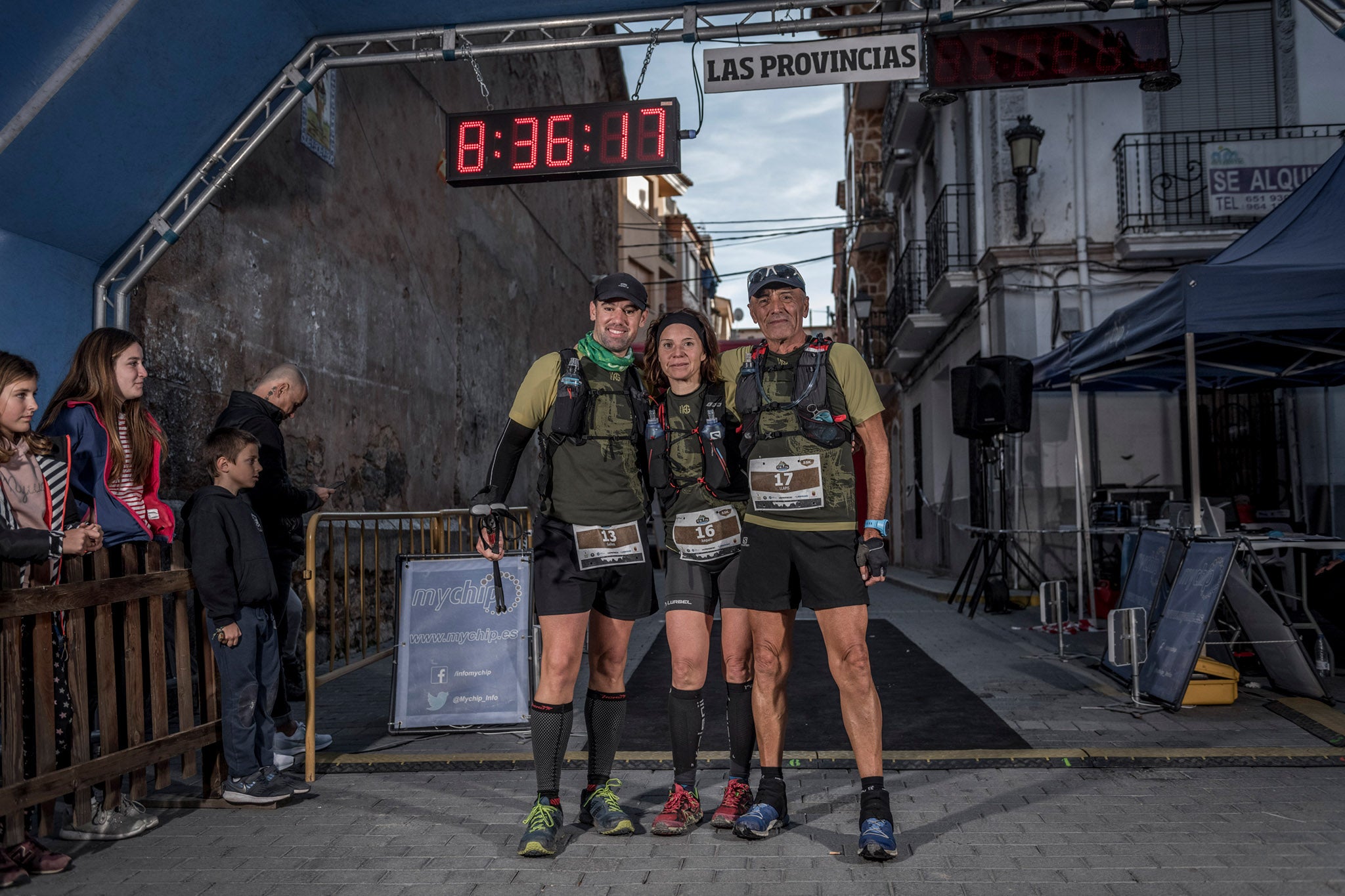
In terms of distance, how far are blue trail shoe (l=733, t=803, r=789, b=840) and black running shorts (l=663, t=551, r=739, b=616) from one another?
0.77 m

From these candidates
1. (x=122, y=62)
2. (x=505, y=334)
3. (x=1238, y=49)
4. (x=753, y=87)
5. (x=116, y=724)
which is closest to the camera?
(x=116, y=724)

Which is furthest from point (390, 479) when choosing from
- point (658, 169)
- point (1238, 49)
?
point (1238, 49)

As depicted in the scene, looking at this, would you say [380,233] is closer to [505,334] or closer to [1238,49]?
[505,334]

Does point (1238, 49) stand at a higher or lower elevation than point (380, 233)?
higher

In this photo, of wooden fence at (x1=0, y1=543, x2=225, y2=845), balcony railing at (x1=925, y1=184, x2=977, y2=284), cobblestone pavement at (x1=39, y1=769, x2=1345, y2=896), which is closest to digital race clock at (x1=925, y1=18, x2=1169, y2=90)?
cobblestone pavement at (x1=39, y1=769, x2=1345, y2=896)

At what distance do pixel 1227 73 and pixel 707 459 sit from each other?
1402 centimetres

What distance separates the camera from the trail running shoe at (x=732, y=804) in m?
4.20

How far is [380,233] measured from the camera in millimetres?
11375

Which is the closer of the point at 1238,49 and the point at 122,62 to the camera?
the point at 122,62

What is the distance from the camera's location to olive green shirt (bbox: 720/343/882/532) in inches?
164

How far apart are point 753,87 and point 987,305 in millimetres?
8690

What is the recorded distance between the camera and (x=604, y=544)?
428cm

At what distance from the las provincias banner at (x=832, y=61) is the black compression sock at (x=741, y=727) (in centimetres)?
498

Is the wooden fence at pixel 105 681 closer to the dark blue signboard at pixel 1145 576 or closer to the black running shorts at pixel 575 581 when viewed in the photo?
the black running shorts at pixel 575 581
